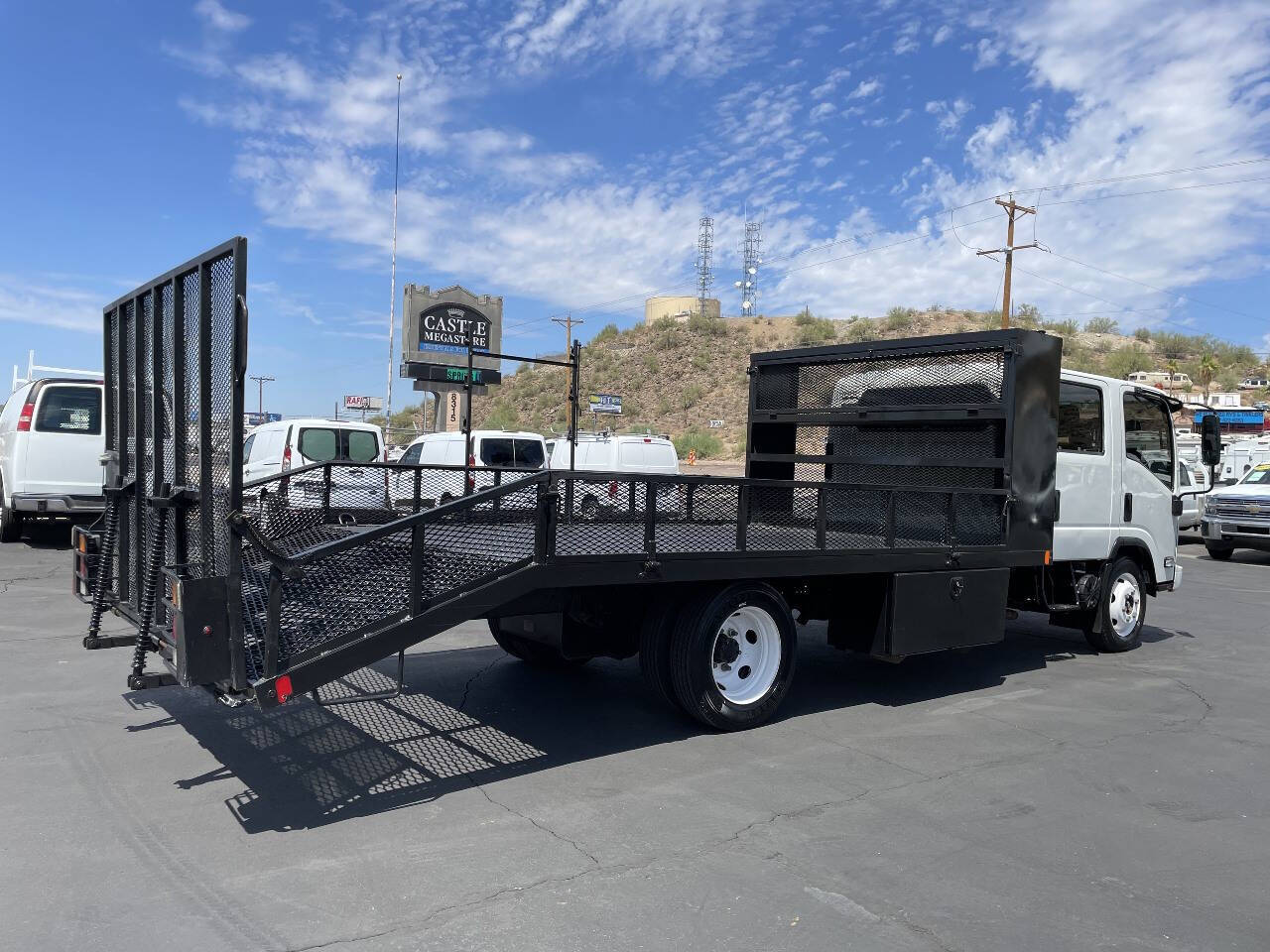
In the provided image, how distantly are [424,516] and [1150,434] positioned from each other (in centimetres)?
747

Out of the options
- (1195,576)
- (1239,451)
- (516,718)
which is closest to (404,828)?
(516,718)

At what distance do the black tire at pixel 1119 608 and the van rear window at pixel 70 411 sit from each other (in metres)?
12.8

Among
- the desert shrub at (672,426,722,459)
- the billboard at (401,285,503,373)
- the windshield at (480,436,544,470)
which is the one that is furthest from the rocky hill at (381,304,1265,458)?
the windshield at (480,436,544,470)

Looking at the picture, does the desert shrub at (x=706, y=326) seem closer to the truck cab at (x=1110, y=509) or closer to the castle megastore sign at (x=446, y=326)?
the castle megastore sign at (x=446, y=326)

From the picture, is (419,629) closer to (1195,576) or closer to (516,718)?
(516,718)

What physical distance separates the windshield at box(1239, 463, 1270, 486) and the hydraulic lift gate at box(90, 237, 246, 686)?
20085 millimetres

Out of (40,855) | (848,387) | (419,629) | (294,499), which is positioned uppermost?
(848,387)

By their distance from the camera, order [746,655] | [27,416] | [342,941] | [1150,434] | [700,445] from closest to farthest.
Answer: [342,941]
[746,655]
[1150,434]
[27,416]
[700,445]

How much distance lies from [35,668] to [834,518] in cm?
594

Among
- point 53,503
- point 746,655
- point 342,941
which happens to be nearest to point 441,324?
point 53,503

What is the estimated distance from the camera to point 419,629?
4801 mm

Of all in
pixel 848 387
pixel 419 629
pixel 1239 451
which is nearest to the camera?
pixel 419 629

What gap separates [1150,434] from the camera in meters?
9.28

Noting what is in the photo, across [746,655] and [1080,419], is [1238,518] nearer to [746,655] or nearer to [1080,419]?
[1080,419]
